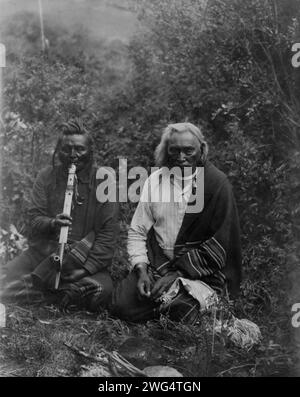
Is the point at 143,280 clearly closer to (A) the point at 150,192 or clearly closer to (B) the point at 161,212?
(B) the point at 161,212

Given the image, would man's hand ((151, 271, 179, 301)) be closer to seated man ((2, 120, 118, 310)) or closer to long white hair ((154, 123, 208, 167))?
seated man ((2, 120, 118, 310))

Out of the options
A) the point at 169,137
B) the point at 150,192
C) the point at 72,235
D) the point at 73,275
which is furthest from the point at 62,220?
the point at 169,137

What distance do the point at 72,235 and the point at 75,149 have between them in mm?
672

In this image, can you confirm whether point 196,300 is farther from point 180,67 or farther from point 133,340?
point 180,67

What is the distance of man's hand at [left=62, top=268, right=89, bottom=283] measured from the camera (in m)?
5.34

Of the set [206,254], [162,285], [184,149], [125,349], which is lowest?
[125,349]

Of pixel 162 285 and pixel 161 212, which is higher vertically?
pixel 161 212

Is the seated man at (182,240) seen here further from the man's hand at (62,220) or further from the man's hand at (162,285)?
the man's hand at (62,220)

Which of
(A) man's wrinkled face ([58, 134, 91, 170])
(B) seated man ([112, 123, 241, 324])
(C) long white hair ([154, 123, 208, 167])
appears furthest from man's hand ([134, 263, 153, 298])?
(A) man's wrinkled face ([58, 134, 91, 170])

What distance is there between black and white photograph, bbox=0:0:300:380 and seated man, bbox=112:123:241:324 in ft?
0.04

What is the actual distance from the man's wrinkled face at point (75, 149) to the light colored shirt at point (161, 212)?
55 centimetres

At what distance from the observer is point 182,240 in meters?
5.25

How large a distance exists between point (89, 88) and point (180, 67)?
0.93 meters

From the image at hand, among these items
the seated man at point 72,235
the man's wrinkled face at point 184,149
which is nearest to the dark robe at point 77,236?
the seated man at point 72,235
